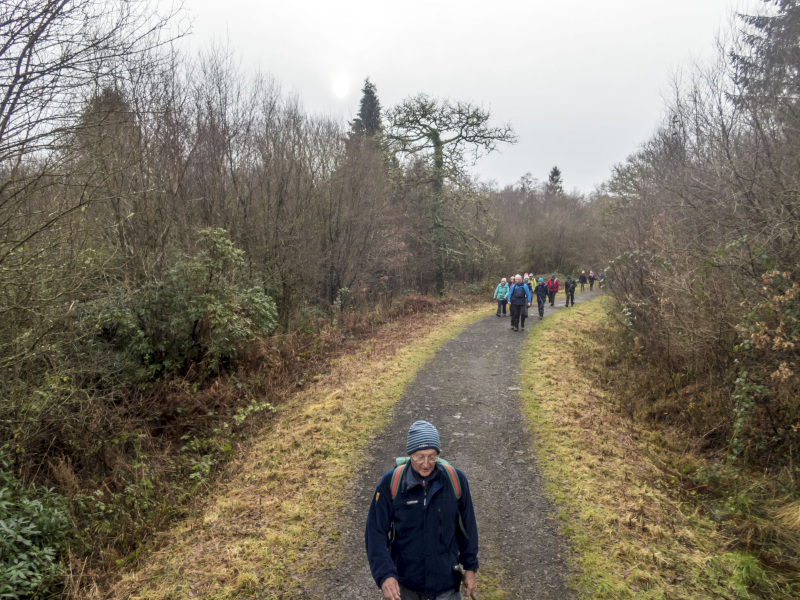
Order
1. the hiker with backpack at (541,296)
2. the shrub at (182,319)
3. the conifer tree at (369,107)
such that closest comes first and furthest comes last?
the shrub at (182,319), the hiker with backpack at (541,296), the conifer tree at (369,107)

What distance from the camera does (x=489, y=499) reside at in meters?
5.54

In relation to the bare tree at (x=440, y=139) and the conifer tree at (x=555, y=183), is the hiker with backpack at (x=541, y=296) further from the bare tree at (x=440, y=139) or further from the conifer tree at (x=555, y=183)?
the conifer tree at (x=555, y=183)

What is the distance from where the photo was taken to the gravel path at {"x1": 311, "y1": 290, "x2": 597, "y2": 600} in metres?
4.29

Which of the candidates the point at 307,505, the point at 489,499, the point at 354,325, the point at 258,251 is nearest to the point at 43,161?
the point at 307,505

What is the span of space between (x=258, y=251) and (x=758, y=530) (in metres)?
13.5

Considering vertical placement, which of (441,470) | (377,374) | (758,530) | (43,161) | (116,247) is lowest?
(758,530)

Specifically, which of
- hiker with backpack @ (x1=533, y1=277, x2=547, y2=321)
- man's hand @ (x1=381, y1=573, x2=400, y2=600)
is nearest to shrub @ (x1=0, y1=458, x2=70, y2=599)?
man's hand @ (x1=381, y1=573, x2=400, y2=600)

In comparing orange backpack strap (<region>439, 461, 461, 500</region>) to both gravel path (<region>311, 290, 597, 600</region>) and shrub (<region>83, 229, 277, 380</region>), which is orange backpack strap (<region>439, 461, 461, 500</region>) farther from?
shrub (<region>83, 229, 277, 380</region>)

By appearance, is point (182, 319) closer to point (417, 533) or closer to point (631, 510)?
point (417, 533)

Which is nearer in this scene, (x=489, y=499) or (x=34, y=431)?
(x=489, y=499)

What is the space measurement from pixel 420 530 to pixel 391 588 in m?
0.37

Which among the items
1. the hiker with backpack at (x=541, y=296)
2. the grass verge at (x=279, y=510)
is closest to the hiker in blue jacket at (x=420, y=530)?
the grass verge at (x=279, y=510)

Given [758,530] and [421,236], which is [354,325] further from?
[758,530]

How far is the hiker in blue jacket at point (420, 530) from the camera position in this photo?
2.78m
